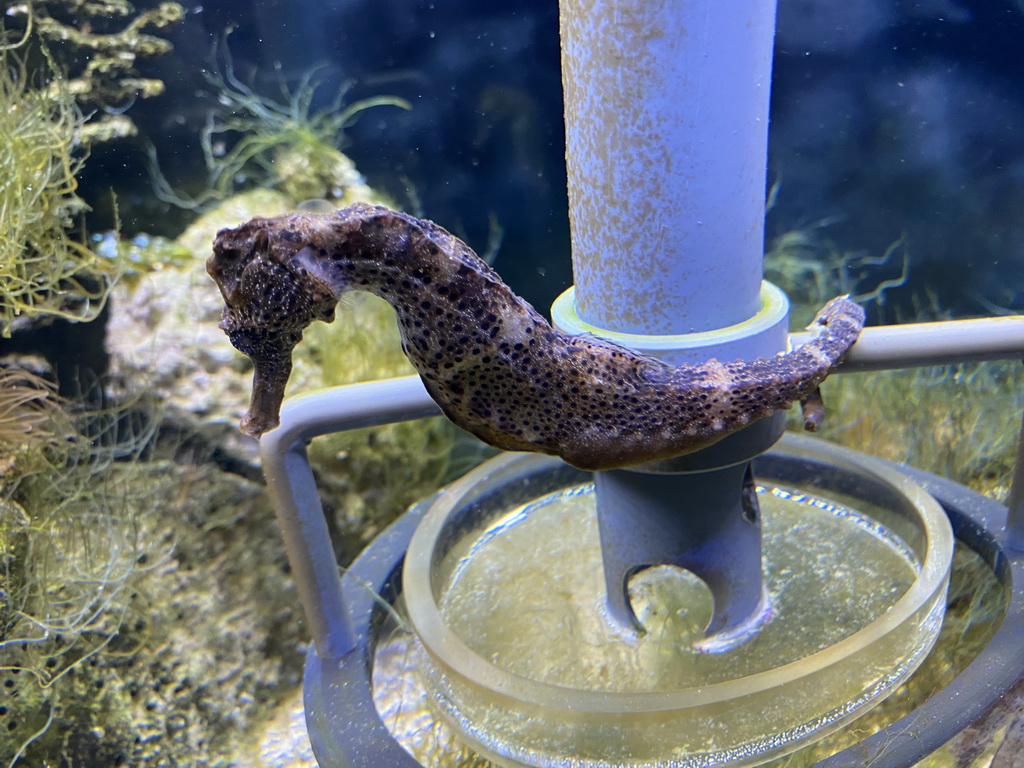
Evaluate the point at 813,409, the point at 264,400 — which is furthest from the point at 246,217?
the point at 813,409

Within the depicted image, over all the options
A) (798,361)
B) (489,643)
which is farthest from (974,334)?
(489,643)

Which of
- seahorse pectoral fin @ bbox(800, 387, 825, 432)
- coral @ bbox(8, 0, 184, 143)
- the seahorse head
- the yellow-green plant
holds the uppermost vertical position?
coral @ bbox(8, 0, 184, 143)

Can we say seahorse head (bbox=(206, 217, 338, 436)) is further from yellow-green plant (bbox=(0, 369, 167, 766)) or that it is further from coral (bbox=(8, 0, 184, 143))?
coral (bbox=(8, 0, 184, 143))

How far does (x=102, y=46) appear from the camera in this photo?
88.9 inches

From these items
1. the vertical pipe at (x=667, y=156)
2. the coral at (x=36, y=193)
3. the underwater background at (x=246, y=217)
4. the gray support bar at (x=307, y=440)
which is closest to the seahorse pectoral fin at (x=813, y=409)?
the vertical pipe at (x=667, y=156)

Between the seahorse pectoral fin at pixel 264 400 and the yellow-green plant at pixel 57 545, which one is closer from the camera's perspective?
the seahorse pectoral fin at pixel 264 400

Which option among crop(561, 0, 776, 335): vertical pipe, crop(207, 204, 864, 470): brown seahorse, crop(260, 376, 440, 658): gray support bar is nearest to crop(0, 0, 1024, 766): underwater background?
crop(260, 376, 440, 658): gray support bar

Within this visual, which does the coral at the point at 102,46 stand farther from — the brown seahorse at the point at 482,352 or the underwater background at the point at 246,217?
the brown seahorse at the point at 482,352

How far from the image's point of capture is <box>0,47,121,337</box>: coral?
219cm

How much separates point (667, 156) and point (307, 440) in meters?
0.89

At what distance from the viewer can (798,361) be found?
1.33 m

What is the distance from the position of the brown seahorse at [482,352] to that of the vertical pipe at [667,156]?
5.3 inches

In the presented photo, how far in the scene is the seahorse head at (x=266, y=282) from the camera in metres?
0.98

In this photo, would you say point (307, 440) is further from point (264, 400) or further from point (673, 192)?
point (673, 192)
